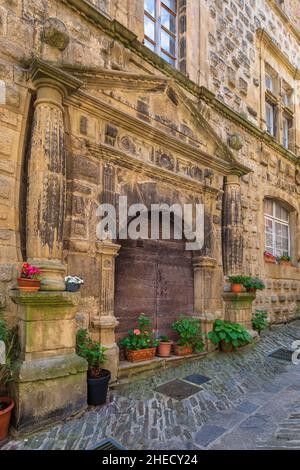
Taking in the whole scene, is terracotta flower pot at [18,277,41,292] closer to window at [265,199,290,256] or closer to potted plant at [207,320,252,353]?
potted plant at [207,320,252,353]

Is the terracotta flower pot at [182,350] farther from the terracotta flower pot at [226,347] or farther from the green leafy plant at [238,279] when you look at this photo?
the green leafy plant at [238,279]

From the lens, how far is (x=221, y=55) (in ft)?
22.4

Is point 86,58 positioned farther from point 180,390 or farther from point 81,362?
point 180,390

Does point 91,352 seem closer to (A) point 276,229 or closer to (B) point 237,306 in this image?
(B) point 237,306

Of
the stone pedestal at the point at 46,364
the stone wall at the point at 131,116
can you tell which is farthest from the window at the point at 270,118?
the stone pedestal at the point at 46,364

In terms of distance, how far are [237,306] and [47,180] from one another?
13.7ft

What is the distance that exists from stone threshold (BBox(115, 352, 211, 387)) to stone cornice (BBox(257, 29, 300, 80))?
8.01 meters

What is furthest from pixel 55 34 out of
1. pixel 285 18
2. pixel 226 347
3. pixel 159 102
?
pixel 285 18

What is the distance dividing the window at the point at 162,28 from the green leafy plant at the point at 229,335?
503 cm

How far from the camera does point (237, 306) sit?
5863mm

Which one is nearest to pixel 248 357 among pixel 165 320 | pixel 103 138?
pixel 165 320

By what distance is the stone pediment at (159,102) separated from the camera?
13.8 feet

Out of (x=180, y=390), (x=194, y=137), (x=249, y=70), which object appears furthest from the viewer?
(x=249, y=70)

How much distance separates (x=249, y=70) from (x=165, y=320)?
20.7 feet
